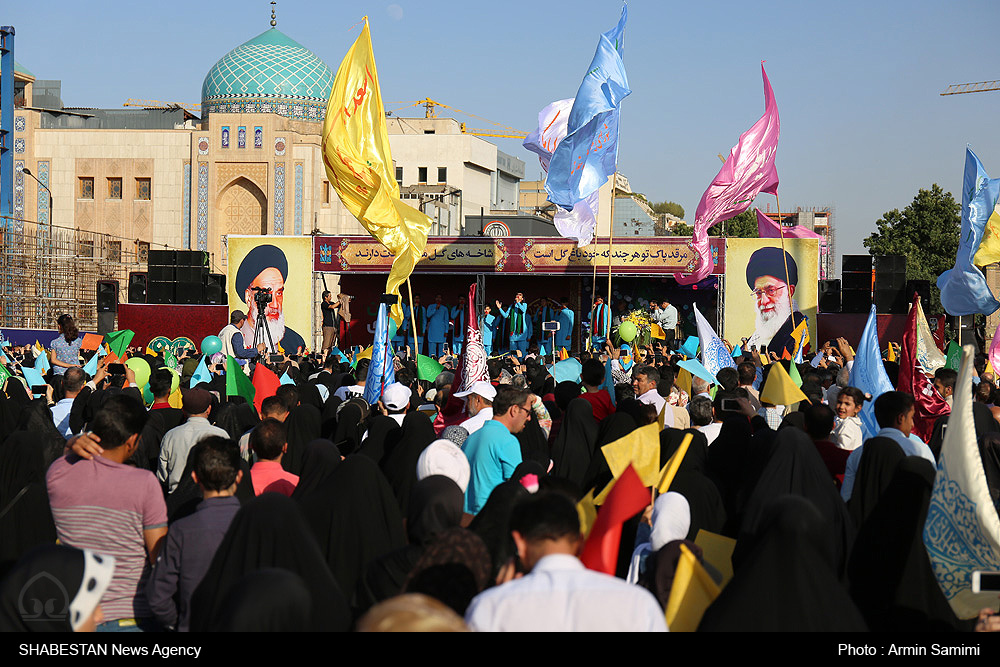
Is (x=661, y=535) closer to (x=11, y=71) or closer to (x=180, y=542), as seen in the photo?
(x=180, y=542)

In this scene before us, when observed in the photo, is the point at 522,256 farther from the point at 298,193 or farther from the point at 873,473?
the point at 873,473

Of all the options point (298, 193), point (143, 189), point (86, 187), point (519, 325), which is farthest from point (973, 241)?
point (86, 187)

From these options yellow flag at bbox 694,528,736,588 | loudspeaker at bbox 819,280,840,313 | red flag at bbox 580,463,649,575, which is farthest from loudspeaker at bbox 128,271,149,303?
red flag at bbox 580,463,649,575

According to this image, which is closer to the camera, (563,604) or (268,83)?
(563,604)

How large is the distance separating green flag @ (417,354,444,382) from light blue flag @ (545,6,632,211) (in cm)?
356

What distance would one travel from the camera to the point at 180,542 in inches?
143

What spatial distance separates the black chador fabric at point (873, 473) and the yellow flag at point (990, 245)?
8087mm

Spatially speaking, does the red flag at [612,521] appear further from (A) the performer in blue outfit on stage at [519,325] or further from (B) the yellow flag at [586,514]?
(A) the performer in blue outfit on stage at [519,325]

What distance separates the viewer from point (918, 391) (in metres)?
7.55

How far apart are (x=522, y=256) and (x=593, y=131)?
8.39 metres

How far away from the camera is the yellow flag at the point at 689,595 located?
2.98m

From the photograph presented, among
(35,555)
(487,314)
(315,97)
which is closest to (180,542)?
(35,555)

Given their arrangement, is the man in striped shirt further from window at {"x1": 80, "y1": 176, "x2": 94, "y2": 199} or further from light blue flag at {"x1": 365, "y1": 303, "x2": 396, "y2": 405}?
window at {"x1": 80, "y1": 176, "x2": 94, "y2": 199}

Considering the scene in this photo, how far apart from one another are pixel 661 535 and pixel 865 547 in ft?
2.75
